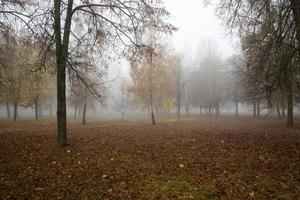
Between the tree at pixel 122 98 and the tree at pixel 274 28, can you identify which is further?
the tree at pixel 122 98

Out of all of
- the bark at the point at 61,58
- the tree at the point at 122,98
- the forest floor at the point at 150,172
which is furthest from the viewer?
the tree at the point at 122,98

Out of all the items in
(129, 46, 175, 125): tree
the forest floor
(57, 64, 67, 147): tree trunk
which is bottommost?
the forest floor

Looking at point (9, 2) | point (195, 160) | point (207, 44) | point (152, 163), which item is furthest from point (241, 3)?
point (207, 44)

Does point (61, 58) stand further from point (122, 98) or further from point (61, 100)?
point (122, 98)

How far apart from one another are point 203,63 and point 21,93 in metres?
34.6

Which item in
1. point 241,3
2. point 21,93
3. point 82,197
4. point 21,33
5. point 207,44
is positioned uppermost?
point 207,44

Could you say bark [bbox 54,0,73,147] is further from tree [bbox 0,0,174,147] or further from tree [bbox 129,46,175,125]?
tree [bbox 129,46,175,125]

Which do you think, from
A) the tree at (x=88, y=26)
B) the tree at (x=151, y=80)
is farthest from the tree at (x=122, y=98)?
the tree at (x=88, y=26)

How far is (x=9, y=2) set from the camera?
1056 centimetres

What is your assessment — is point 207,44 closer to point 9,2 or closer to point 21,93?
point 21,93

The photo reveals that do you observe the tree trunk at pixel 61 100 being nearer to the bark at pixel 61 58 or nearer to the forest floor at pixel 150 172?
the bark at pixel 61 58

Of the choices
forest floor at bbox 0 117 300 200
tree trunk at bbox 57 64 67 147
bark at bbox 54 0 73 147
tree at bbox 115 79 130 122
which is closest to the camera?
forest floor at bbox 0 117 300 200

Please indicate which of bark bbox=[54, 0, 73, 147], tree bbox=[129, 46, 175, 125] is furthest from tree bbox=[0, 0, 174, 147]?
tree bbox=[129, 46, 175, 125]

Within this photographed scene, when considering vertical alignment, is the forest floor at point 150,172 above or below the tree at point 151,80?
below
